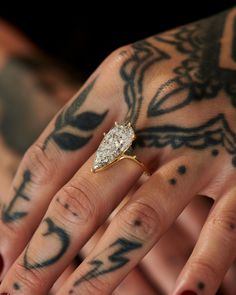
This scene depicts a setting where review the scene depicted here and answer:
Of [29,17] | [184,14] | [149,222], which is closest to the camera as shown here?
[149,222]

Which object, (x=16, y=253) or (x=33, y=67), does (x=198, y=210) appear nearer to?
(x=16, y=253)

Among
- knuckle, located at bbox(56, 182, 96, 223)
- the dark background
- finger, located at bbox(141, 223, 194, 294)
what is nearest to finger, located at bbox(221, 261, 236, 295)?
finger, located at bbox(141, 223, 194, 294)

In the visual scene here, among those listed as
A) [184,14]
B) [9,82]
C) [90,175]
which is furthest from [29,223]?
[184,14]

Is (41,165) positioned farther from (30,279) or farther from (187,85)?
(187,85)

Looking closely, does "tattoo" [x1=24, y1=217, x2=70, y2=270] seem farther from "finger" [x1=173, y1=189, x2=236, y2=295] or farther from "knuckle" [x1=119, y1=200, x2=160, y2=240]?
"finger" [x1=173, y1=189, x2=236, y2=295]

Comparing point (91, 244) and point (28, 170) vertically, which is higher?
point (28, 170)
